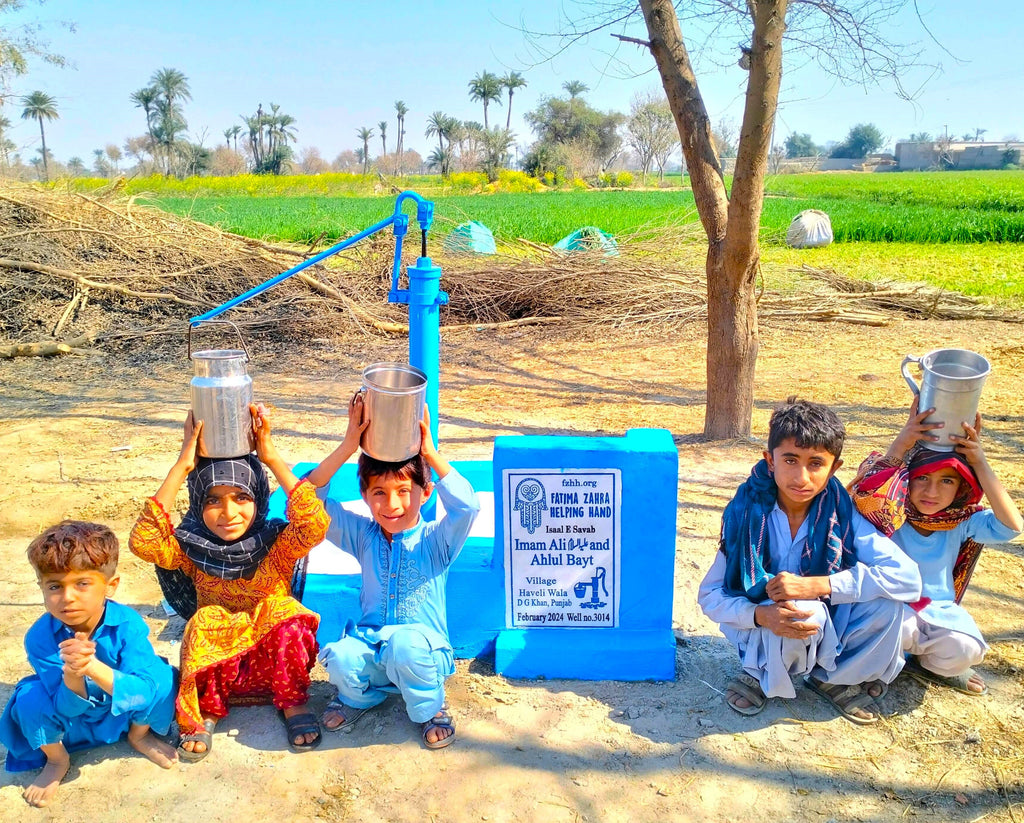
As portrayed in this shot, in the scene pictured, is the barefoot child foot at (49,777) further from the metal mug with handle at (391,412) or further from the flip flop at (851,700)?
the flip flop at (851,700)

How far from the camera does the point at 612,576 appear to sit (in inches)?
117

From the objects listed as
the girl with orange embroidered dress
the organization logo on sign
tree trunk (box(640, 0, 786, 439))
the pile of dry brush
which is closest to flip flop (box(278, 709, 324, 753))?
the girl with orange embroidered dress

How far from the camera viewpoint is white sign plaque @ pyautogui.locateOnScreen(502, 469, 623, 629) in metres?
2.91

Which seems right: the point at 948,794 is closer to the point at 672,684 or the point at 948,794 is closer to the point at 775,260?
the point at 672,684

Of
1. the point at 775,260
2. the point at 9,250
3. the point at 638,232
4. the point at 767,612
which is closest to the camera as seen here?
the point at 767,612

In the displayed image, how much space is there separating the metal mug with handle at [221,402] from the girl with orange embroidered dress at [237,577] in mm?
38

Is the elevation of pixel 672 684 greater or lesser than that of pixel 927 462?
lesser

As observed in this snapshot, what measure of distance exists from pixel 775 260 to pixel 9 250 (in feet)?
37.9

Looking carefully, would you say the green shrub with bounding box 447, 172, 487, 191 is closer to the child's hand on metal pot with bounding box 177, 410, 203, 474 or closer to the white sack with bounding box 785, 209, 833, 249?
the white sack with bounding box 785, 209, 833, 249

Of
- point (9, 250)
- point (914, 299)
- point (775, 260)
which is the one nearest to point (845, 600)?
point (914, 299)

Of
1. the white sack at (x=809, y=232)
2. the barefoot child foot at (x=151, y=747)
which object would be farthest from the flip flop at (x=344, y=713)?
the white sack at (x=809, y=232)

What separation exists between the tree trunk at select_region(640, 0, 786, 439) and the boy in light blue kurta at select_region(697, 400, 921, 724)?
235cm

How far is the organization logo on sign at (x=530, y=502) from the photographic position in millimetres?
2910

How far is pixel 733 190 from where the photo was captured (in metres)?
4.59
